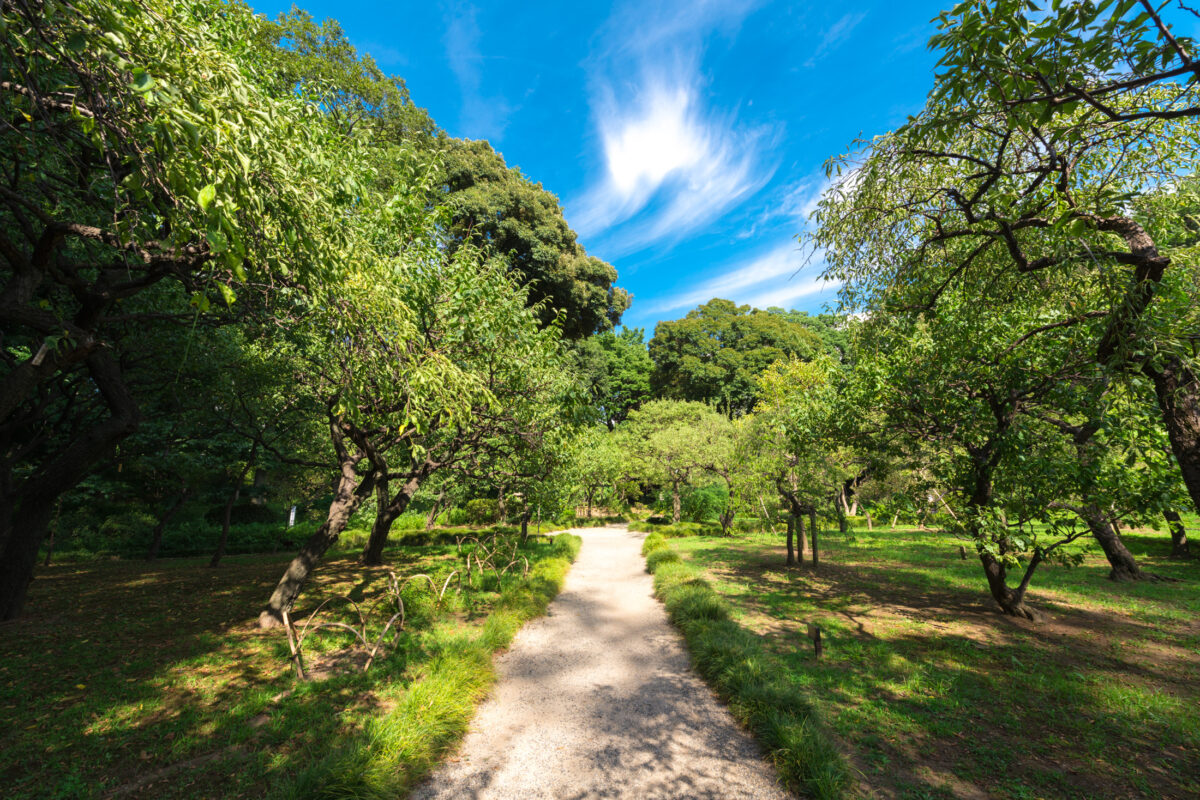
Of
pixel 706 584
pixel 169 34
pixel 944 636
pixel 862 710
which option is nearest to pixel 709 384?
pixel 706 584

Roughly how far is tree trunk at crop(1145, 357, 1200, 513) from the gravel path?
4.32 meters

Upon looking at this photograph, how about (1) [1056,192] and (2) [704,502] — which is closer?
(1) [1056,192]

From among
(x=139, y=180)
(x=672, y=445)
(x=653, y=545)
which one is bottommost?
(x=653, y=545)

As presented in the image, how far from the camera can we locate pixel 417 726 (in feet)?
15.3

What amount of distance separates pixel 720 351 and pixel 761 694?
37.4 m

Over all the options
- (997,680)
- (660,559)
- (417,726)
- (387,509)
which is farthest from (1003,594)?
(387,509)

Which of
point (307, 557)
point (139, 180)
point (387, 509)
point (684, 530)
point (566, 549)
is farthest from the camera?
point (684, 530)

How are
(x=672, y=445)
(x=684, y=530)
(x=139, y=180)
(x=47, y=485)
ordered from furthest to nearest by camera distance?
(x=672, y=445) < (x=684, y=530) < (x=47, y=485) < (x=139, y=180)

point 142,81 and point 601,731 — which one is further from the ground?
point 142,81

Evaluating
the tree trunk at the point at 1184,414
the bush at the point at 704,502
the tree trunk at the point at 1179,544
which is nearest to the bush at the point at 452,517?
the bush at the point at 704,502

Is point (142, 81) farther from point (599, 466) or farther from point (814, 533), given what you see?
point (599, 466)

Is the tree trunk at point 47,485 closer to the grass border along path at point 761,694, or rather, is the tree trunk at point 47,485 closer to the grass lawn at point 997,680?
the grass border along path at point 761,694

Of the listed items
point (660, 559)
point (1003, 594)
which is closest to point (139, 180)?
point (1003, 594)

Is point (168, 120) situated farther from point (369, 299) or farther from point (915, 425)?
point (915, 425)
